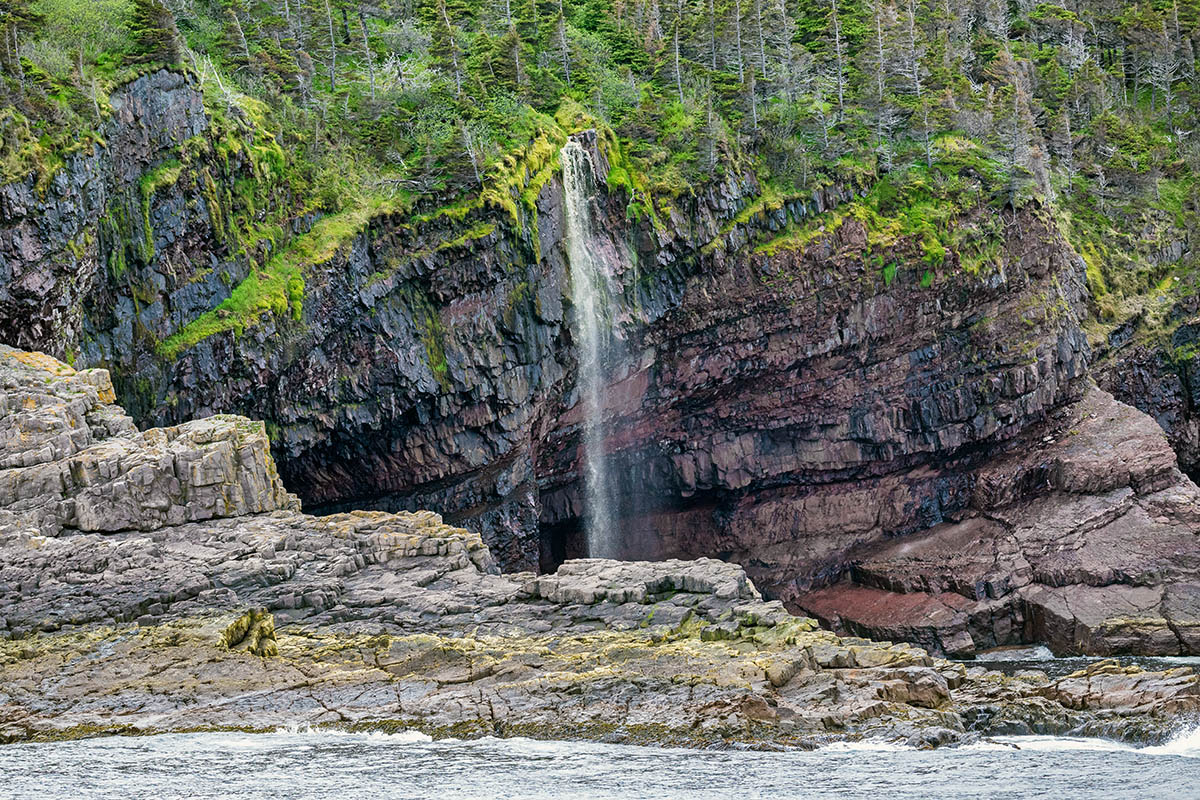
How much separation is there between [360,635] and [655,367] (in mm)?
37868

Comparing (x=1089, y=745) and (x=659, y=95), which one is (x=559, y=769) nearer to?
(x=1089, y=745)

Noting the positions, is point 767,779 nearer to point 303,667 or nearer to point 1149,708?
point 1149,708

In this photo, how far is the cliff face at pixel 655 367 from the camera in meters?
49.8

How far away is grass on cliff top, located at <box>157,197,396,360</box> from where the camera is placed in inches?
1986

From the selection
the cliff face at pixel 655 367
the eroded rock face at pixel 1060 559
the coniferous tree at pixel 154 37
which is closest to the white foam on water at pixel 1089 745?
the cliff face at pixel 655 367

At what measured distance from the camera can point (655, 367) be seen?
6662 cm

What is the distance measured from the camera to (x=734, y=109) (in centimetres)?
7444

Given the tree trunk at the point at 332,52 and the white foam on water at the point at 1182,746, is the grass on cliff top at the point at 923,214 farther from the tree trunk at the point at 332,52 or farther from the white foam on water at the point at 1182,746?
the white foam on water at the point at 1182,746

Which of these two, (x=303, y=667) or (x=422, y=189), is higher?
(x=422, y=189)

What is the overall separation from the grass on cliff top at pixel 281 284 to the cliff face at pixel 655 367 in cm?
33

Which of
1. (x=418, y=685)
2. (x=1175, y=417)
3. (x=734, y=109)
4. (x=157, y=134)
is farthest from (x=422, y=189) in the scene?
(x=1175, y=417)

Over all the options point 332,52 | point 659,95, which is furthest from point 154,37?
point 659,95

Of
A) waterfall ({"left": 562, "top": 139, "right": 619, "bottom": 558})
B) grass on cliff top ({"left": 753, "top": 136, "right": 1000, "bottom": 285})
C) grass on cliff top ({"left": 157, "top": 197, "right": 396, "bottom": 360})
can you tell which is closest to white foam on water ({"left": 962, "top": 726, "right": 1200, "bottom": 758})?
grass on cliff top ({"left": 157, "top": 197, "right": 396, "bottom": 360})

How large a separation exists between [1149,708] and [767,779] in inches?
346
